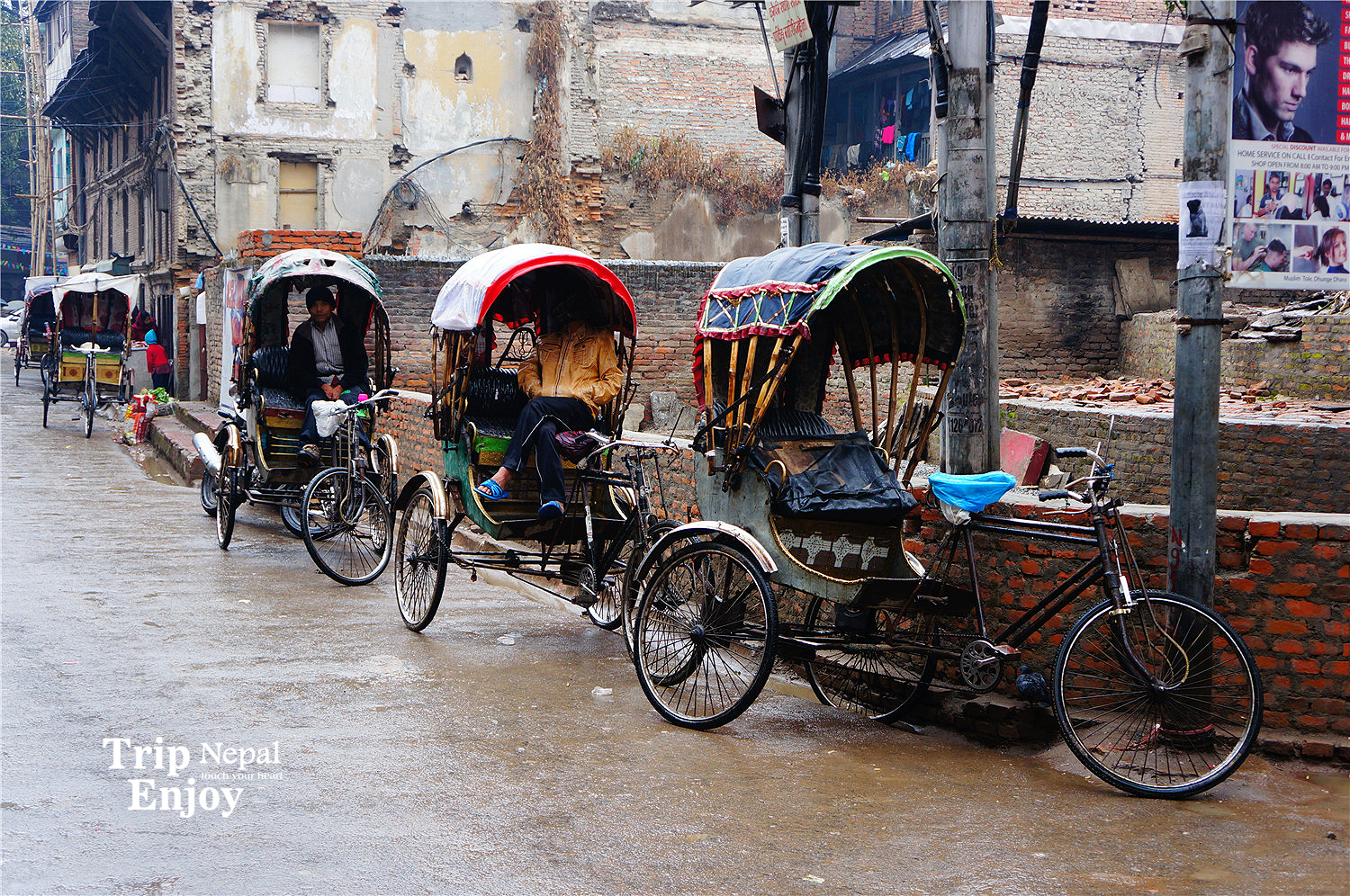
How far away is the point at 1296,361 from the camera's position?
14836mm

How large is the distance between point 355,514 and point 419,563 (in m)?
1.63

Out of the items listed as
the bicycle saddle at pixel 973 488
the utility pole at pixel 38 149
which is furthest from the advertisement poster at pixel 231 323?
the utility pole at pixel 38 149

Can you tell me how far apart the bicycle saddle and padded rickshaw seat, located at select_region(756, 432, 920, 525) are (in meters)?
0.23

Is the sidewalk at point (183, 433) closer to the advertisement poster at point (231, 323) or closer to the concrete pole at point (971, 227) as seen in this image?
the advertisement poster at point (231, 323)

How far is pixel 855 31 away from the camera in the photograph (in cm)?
3275

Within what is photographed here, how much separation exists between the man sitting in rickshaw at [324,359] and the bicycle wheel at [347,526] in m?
1.22

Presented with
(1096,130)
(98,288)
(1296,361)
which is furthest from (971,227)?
(1096,130)

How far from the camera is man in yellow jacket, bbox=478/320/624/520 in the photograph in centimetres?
746

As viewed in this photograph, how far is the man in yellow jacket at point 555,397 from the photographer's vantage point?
24.5 feet

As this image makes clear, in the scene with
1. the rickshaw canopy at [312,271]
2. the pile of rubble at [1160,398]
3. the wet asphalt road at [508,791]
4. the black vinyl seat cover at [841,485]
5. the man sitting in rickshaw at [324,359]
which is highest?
the rickshaw canopy at [312,271]

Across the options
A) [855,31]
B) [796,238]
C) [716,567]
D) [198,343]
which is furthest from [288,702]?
[855,31]

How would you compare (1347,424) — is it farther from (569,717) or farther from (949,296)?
(569,717)

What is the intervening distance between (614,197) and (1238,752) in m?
25.4

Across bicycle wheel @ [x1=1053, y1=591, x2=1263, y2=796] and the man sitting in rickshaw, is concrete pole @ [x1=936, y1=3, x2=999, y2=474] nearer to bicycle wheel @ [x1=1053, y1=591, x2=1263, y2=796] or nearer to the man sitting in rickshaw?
bicycle wheel @ [x1=1053, y1=591, x2=1263, y2=796]
